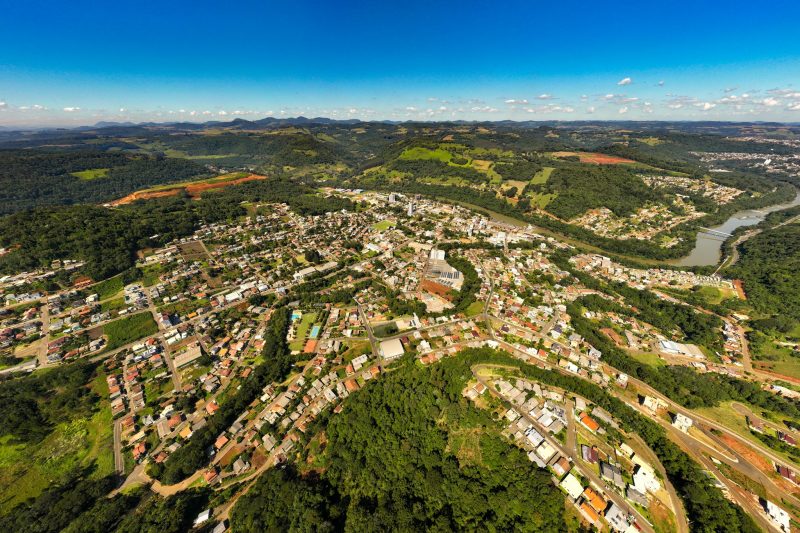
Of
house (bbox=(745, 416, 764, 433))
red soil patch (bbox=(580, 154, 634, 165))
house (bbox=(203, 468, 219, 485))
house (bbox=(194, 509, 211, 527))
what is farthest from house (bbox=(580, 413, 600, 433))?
red soil patch (bbox=(580, 154, 634, 165))

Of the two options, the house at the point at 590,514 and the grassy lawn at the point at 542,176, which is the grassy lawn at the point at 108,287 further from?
the grassy lawn at the point at 542,176

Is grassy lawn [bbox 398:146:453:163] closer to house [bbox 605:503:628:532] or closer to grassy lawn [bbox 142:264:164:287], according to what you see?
grassy lawn [bbox 142:264:164:287]

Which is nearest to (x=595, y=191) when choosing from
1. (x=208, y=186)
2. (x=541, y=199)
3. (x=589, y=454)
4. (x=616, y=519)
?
(x=541, y=199)

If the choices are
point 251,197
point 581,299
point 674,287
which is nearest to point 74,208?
point 251,197

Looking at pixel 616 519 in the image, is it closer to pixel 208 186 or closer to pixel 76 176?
pixel 208 186

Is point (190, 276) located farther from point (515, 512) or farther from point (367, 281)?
point (515, 512)

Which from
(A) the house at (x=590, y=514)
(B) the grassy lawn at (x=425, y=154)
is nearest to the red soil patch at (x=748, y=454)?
(A) the house at (x=590, y=514)

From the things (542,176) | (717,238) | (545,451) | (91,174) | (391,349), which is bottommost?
(545,451)
